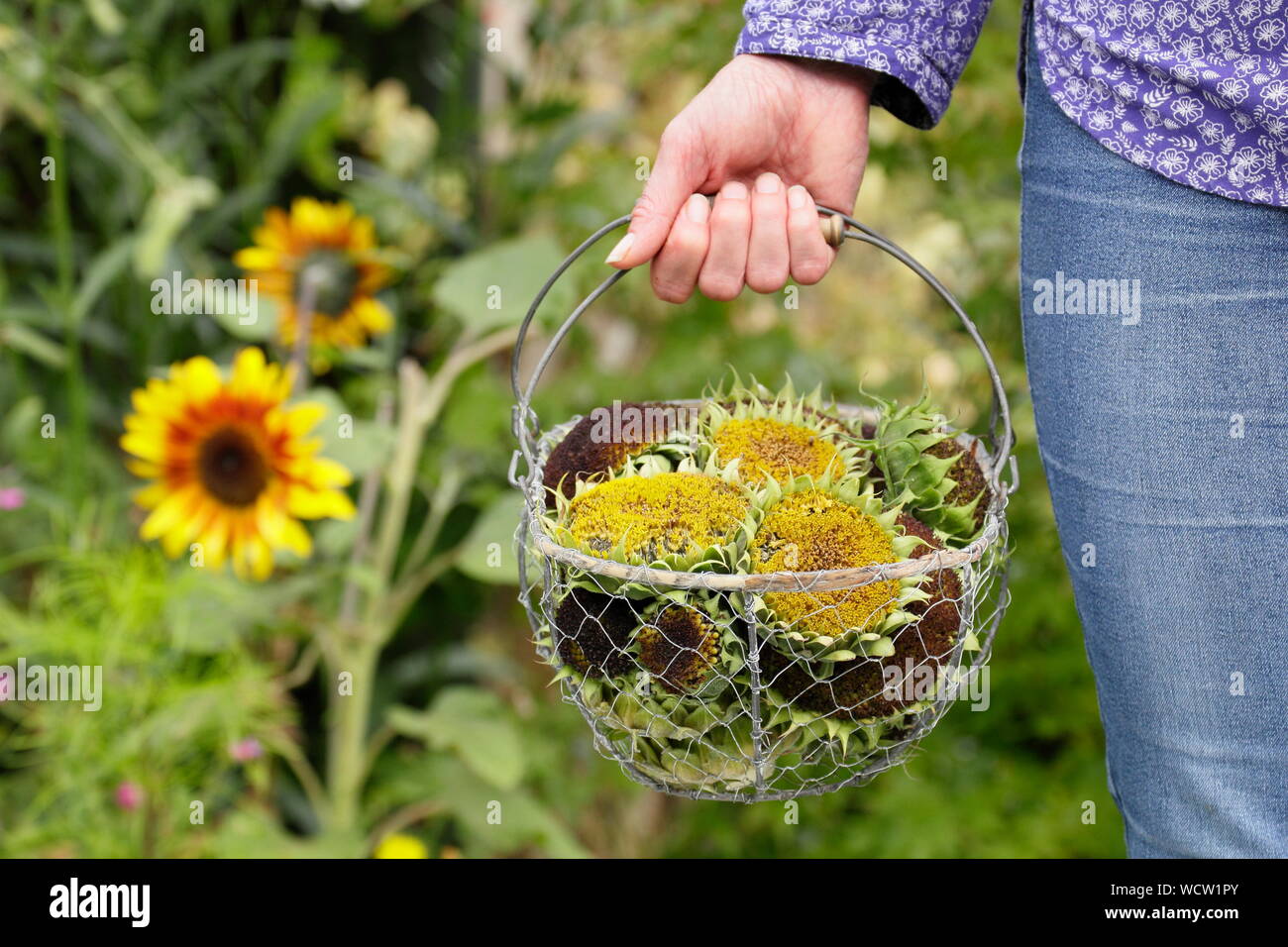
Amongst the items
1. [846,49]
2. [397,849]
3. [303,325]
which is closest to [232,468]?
[303,325]

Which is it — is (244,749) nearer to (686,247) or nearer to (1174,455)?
(686,247)

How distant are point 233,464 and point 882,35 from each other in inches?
30.4

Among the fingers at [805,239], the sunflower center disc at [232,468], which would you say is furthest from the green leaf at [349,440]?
the fingers at [805,239]

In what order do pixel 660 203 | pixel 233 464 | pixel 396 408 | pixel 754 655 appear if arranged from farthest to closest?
pixel 396 408 → pixel 233 464 → pixel 660 203 → pixel 754 655

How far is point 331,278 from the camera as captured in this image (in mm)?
1479

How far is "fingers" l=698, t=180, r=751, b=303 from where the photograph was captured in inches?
29.1

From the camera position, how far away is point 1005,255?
5.01 ft

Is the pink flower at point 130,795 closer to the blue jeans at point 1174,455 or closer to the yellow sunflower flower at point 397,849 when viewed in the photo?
the yellow sunflower flower at point 397,849

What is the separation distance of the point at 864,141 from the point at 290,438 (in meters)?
0.66

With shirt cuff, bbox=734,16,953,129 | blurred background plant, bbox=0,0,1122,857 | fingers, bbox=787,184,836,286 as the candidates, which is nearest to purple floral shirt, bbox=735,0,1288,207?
shirt cuff, bbox=734,16,953,129

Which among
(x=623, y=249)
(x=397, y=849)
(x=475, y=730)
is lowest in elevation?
(x=397, y=849)

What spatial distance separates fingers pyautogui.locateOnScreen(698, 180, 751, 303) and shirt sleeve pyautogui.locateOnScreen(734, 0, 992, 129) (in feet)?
0.37

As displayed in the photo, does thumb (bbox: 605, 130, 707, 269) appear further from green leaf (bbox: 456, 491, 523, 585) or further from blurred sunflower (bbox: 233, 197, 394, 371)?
blurred sunflower (bbox: 233, 197, 394, 371)
